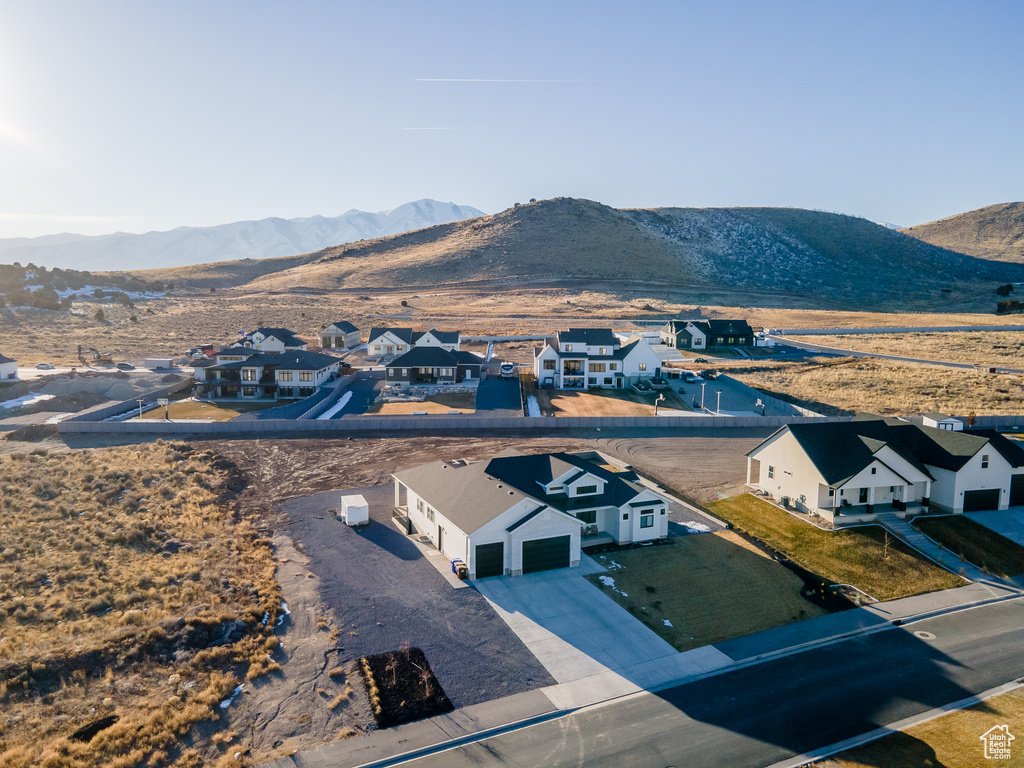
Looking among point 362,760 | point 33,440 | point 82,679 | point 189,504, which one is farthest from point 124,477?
point 362,760

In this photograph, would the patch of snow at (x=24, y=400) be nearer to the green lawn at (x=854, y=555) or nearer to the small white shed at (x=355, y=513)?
the small white shed at (x=355, y=513)

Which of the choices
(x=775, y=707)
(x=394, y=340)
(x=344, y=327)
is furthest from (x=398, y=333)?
(x=775, y=707)

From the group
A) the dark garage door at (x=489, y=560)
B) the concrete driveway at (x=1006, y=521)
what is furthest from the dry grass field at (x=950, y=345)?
the dark garage door at (x=489, y=560)

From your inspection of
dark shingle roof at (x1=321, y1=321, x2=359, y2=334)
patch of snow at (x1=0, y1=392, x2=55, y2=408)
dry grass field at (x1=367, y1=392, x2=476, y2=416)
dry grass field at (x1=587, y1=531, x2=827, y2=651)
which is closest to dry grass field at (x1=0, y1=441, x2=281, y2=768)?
dry grass field at (x1=587, y1=531, x2=827, y2=651)

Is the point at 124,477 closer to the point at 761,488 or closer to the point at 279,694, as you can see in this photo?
the point at 279,694

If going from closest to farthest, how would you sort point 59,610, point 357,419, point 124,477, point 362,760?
point 362,760
point 59,610
point 124,477
point 357,419

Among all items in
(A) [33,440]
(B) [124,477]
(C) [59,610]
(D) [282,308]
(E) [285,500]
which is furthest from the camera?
(D) [282,308]

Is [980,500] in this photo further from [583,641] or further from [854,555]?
[583,641]
